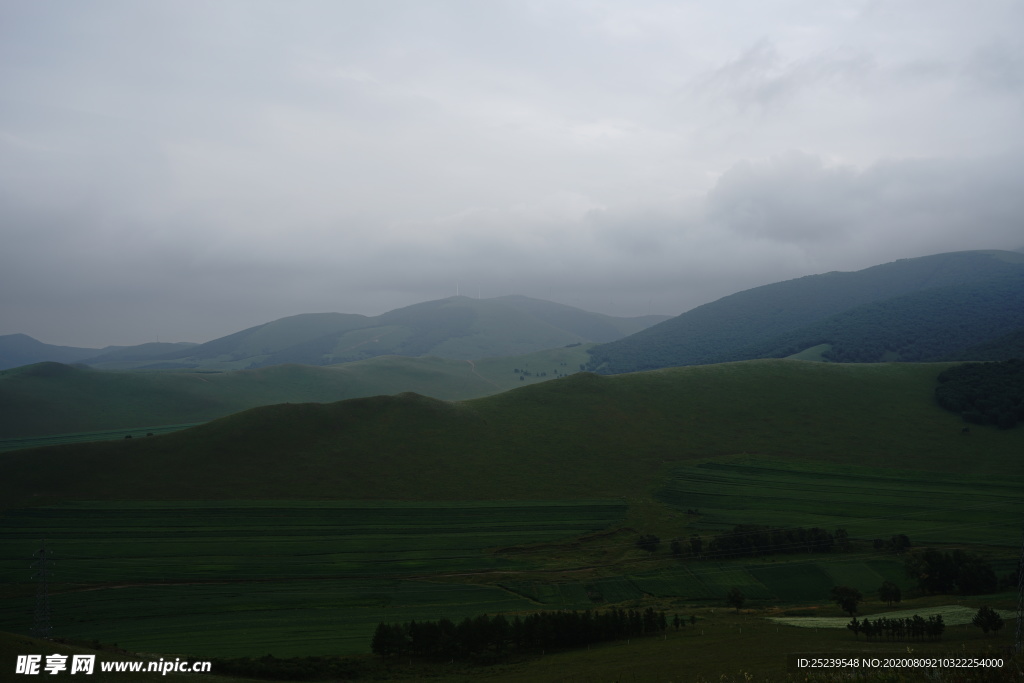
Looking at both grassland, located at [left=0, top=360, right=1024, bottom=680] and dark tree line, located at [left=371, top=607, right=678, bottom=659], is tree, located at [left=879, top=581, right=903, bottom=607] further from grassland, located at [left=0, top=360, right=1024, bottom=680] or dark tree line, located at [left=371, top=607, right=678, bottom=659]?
dark tree line, located at [left=371, top=607, right=678, bottom=659]

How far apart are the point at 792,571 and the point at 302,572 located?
193 feet

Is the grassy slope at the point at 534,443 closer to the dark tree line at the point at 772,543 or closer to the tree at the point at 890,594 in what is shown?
the dark tree line at the point at 772,543

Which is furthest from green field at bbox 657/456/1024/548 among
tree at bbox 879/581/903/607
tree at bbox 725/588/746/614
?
tree at bbox 725/588/746/614

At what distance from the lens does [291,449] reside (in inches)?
4668

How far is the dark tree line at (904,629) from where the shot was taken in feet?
151

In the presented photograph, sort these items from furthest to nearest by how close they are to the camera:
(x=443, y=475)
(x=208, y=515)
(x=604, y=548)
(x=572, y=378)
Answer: (x=572, y=378) < (x=443, y=475) < (x=208, y=515) < (x=604, y=548)

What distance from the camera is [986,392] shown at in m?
139

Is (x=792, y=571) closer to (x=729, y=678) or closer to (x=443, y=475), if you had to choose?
(x=729, y=678)

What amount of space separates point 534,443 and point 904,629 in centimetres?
8290

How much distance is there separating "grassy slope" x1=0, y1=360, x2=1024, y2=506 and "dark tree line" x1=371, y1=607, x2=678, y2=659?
51645 mm

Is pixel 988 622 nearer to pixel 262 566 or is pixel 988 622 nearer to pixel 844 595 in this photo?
pixel 844 595

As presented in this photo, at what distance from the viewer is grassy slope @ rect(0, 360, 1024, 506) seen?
10481 centimetres

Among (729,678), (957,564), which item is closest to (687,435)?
(957,564)

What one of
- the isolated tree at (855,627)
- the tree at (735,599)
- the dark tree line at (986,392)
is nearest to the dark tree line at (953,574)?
the tree at (735,599)
